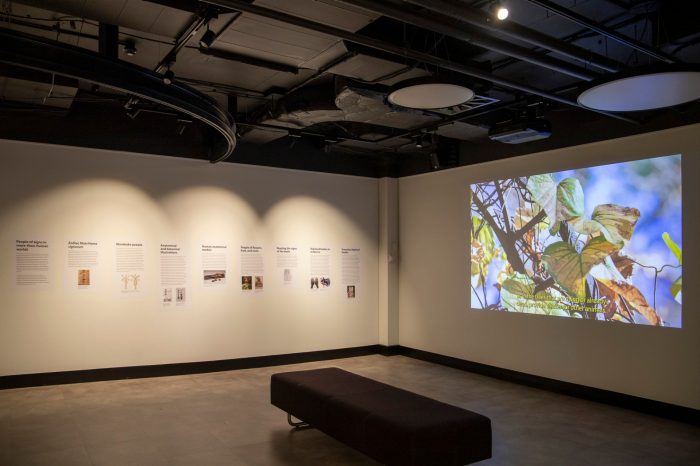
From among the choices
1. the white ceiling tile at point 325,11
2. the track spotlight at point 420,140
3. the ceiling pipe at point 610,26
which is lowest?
the track spotlight at point 420,140

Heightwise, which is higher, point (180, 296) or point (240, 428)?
point (180, 296)

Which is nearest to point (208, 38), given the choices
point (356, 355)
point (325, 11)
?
point (325, 11)

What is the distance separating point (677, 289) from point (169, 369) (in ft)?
20.9

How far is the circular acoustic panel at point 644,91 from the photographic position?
3.95m

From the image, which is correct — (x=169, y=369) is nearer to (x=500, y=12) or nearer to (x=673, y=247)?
(x=500, y=12)

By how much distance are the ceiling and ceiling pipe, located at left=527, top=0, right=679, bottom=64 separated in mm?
14

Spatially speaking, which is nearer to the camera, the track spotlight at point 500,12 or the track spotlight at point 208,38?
the track spotlight at point 500,12

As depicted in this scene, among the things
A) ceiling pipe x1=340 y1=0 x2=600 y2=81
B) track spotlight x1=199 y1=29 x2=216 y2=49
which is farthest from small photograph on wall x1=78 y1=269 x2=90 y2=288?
ceiling pipe x1=340 y1=0 x2=600 y2=81

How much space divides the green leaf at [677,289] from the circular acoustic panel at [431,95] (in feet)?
9.88

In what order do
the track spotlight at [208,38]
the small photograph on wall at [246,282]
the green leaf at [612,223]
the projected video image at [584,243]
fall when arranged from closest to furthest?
the track spotlight at [208,38] → the projected video image at [584,243] → the green leaf at [612,223] → the small photograph on wall at [246,282]

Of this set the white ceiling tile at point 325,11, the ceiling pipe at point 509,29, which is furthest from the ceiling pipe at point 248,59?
the ceiling pipe at point 509,29

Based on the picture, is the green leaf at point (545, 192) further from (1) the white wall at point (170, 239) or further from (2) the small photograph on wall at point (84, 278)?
(2) the small photograph on wall at point (84, 278)

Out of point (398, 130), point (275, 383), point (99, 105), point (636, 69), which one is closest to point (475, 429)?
point (275, 383)

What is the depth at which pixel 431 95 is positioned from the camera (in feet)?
16.0
